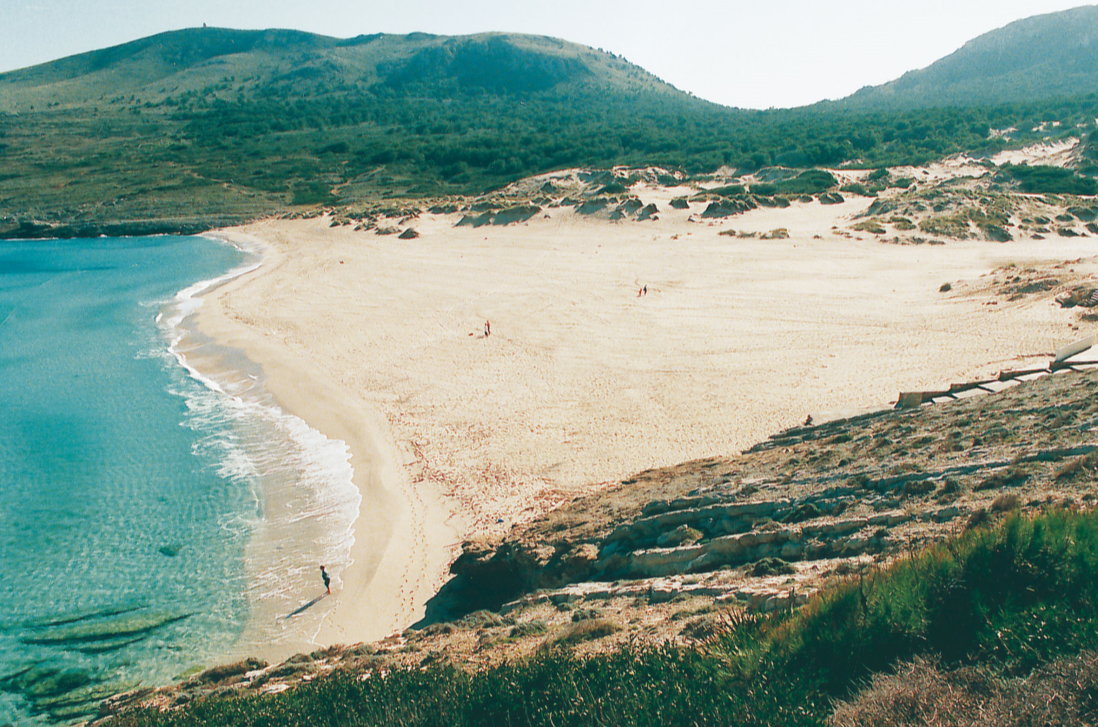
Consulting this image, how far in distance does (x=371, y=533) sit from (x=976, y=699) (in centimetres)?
1200

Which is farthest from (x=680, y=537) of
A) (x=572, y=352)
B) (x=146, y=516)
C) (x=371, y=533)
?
(x=572, y=352)

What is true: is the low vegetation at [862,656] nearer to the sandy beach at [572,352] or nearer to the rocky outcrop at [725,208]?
the sandy beach at [572,352]

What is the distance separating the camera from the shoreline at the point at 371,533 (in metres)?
11.2

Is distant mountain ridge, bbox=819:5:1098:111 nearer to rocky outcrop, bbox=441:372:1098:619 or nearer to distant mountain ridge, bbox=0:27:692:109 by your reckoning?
distant mountain ridge, bbox=0:27:692:109

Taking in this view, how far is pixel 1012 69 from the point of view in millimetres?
122688

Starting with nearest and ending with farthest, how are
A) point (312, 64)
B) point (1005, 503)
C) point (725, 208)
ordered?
point (1005, 503)
point (725, 208)
point (312, 64)

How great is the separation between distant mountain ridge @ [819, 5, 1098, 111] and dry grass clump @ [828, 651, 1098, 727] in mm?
119374

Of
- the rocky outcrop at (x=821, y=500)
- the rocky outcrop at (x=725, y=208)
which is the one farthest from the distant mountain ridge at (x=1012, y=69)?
the rocky outcrop at (x=821, y=500)

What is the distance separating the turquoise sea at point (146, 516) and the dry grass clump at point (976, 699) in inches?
394

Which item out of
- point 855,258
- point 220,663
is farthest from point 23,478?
point 855,258

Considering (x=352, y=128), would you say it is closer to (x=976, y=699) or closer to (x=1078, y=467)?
(x=1078, y=467)

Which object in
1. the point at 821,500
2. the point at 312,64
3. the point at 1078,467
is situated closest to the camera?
the point at 1078,467

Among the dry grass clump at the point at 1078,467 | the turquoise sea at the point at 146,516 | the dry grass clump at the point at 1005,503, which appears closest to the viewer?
the dry grass clump at the point at 1005,503

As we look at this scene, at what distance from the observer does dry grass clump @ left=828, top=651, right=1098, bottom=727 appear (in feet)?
10.4
